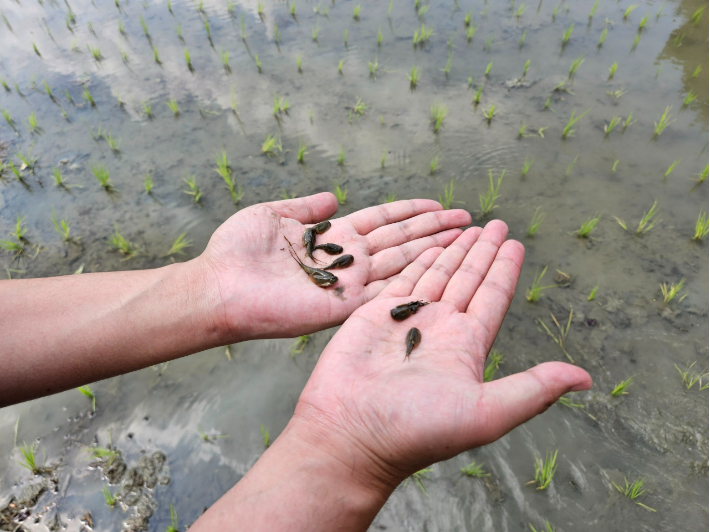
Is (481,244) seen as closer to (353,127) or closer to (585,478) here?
(585,478)

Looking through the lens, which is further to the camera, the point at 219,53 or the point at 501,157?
the point at 219,53

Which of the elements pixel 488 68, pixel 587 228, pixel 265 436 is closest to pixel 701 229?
pixel 587 228

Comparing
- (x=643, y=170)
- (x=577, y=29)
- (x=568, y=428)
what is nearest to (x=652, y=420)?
(x=568, y=428)

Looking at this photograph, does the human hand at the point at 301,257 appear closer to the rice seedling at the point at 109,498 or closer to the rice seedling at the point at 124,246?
the rice seedling at the point at 109,498

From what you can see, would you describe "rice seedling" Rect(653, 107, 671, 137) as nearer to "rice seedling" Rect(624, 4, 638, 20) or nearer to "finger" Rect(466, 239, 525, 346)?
"rice seedling" Rect(624, 4, 638, 20)

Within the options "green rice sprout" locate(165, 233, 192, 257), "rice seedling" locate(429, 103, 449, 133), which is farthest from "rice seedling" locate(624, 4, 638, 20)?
"green rice sprout" locate(165, 233, 192, 257)

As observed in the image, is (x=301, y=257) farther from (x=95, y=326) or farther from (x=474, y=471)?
(x=474, y=471)

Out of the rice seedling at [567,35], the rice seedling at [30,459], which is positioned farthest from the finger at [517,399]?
the rice seedling at [567,35]
